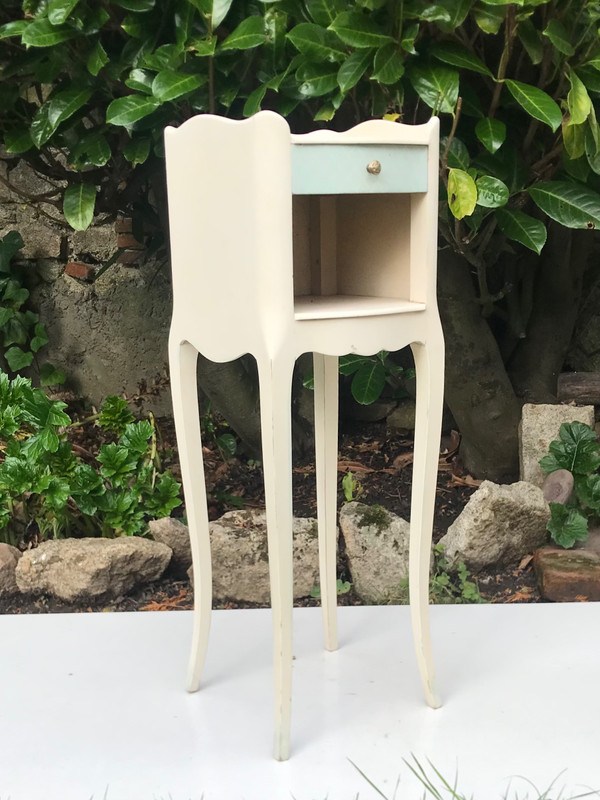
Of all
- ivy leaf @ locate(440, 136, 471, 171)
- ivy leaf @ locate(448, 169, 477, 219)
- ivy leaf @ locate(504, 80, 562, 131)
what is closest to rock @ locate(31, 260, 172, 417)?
ivy leaf @ locate(440, 136, 471, 171)

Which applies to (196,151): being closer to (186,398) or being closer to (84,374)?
(186,398)

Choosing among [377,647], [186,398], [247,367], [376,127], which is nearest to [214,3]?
[376,127]

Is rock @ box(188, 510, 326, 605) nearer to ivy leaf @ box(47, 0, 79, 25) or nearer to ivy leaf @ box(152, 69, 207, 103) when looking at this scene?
ivy leaf @ box(152, 69, 207, 103)

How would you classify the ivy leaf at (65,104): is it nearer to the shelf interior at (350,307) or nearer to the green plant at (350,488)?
the shelf interior at (350,307)

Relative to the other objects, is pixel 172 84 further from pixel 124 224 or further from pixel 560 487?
pixel 560 487

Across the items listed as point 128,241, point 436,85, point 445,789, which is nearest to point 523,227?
point 436,85

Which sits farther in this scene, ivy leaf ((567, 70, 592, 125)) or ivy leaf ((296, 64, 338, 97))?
ivy leaf ((296, 64, 338, 97))

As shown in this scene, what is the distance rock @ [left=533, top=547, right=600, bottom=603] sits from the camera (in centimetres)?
217

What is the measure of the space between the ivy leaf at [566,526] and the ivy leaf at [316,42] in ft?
4.11

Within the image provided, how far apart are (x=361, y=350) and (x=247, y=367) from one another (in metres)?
1.42

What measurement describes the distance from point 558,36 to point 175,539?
1572 millimetres

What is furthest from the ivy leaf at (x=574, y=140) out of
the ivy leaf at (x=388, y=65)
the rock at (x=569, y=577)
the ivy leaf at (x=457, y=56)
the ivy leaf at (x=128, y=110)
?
the rock at (x=569, y=577)

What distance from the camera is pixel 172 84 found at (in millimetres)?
1847

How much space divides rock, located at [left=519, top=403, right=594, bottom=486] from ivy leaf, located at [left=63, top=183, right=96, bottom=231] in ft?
4.43
